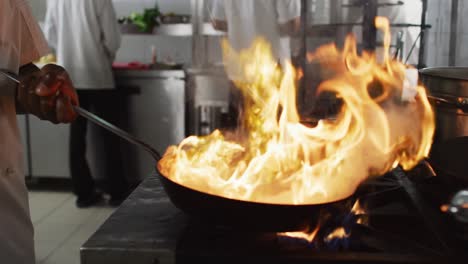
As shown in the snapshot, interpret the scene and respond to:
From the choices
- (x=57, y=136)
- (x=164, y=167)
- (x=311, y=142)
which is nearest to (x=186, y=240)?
(x=164, y=167)

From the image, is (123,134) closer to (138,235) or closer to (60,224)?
(138,235)

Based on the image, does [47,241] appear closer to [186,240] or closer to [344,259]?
[186,240]

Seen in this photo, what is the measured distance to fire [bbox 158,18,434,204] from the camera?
1018 millimetres

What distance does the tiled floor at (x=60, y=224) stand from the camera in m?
2.70

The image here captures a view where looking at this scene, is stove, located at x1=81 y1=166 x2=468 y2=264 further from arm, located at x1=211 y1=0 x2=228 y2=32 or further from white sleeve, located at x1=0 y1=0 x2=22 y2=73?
A: arm, located at x1=211 y1=0 x2=228 y2=32

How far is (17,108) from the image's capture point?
4.29ft

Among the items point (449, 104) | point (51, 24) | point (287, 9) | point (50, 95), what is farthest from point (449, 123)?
point (51, 24)

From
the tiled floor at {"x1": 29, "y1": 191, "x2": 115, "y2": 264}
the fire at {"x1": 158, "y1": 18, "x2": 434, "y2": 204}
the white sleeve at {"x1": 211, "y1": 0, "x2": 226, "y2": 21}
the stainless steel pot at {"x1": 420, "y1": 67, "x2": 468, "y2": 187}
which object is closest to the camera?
the fire at {"x1": 158, "y1": 18, "x2": 434, "y2": 204}

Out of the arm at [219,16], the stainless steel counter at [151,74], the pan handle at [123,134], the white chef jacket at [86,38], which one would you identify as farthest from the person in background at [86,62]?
the pan handle at [123,134]

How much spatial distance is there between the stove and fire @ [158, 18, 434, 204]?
8 centimetres

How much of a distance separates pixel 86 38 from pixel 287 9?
1420 millimetres

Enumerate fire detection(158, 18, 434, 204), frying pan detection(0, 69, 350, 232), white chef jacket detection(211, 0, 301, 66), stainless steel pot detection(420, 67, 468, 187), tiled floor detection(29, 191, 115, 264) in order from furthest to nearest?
1. white chef jacket detection(211, 0, 301, 66)
2. tiled floor detection(29, 191, 115, 264)
3. stainless steel pot detection(420, 67, 468, 187)
4. fire detection(158, 18, 434, 204)
5. frying pan detection(0, 69, 350, 232)

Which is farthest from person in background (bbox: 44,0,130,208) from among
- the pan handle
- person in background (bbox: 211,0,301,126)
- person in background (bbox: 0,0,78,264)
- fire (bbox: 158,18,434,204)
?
the pan handle

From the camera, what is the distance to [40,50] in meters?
1.42
